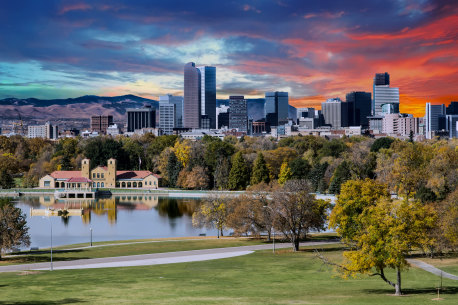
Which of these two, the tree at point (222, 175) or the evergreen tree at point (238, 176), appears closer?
the evergreen tree at point (238, 176)

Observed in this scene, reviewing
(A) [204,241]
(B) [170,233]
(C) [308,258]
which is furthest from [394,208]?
(B) [170,233]

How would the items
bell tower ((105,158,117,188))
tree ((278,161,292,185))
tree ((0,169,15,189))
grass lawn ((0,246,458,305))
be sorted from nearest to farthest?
grass lawn ((0,246,458,305))
tree ((278,161,292,185))
tree ((0,169,15,189))
bell tower ((105,158,117,188))

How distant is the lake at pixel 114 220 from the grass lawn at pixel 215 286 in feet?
88.8

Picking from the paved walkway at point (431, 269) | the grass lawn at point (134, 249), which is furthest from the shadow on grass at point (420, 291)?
the grass lawn at point (134, 249)

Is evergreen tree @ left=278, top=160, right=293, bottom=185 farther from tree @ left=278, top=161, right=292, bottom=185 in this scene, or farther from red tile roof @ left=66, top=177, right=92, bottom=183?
red tile roof @ left=66, top=177, right=92, bottom=183

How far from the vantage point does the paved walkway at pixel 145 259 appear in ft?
144

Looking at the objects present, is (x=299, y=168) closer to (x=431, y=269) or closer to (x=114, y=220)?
(x=114, y=220)

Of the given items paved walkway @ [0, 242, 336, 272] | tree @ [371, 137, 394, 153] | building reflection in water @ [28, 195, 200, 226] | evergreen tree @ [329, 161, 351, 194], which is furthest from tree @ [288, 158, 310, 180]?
paved walkway @ [0, 242, 336, 272]

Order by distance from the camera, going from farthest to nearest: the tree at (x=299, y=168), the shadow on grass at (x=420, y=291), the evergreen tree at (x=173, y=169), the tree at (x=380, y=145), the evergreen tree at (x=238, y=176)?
1. the tree at (x=380, y=145)
2. the evergreen tree at (x=173, y=169)
3. the evergreen tree at (x=238, y=176)
4. the tree at (x=299, y=168)
5. the shadow on grass at (x=420, y=291)

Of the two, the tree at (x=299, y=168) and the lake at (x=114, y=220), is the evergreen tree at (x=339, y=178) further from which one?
the lake at (x=114, y=220)

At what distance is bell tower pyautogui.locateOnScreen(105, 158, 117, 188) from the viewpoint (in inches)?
6019

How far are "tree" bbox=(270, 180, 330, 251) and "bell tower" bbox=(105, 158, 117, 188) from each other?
330 feet

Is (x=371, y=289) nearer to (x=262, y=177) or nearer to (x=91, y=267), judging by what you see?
(x=91, y=267)

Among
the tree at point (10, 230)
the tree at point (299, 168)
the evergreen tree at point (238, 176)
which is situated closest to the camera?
the tree at point (10, 230)
